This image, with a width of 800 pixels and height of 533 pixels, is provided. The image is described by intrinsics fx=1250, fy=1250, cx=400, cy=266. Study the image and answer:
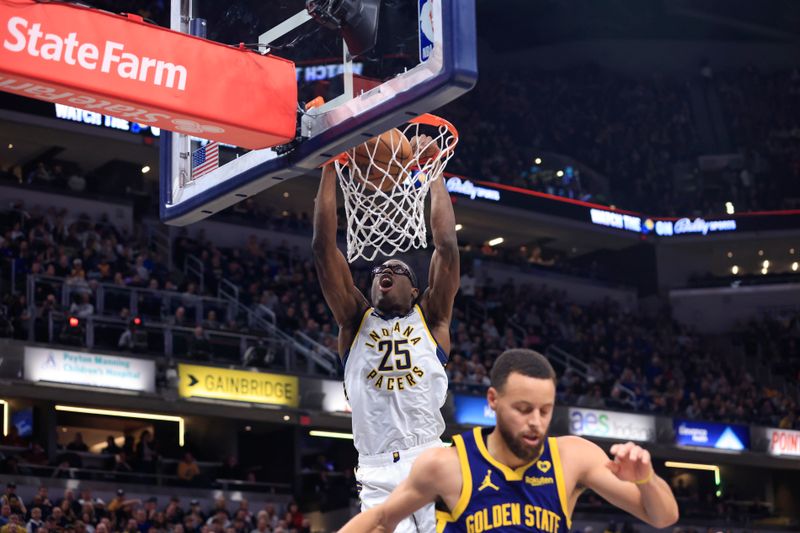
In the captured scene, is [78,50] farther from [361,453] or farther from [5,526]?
[5,526]

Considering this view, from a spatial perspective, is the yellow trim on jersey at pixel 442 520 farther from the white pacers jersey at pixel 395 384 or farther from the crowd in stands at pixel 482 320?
the crowd in stands at pixel 482 320

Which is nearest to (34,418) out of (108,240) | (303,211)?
(108,240)

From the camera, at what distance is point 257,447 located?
25969 mm

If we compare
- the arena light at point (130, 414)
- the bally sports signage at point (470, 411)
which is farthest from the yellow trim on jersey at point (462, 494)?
the arena light at point (130, 414)

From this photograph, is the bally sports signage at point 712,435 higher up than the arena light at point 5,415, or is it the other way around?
the arena light at point 5,415

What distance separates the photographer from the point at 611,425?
87.6ft

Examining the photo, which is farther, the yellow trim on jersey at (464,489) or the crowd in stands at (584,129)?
the crowd in stands at (584,129)

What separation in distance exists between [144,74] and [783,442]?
25.5 m

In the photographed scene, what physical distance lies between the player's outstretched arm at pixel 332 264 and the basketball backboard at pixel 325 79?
0.21 metres

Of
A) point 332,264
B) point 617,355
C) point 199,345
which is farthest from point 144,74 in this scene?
point 617,355

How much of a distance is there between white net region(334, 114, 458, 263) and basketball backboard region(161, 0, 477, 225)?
1.45 ft

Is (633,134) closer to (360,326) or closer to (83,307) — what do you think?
(83,307)

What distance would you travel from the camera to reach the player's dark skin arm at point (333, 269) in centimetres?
747

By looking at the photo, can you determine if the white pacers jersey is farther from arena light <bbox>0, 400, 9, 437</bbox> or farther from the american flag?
arena light <bbox>0, 400, 9, 437</bbox>
